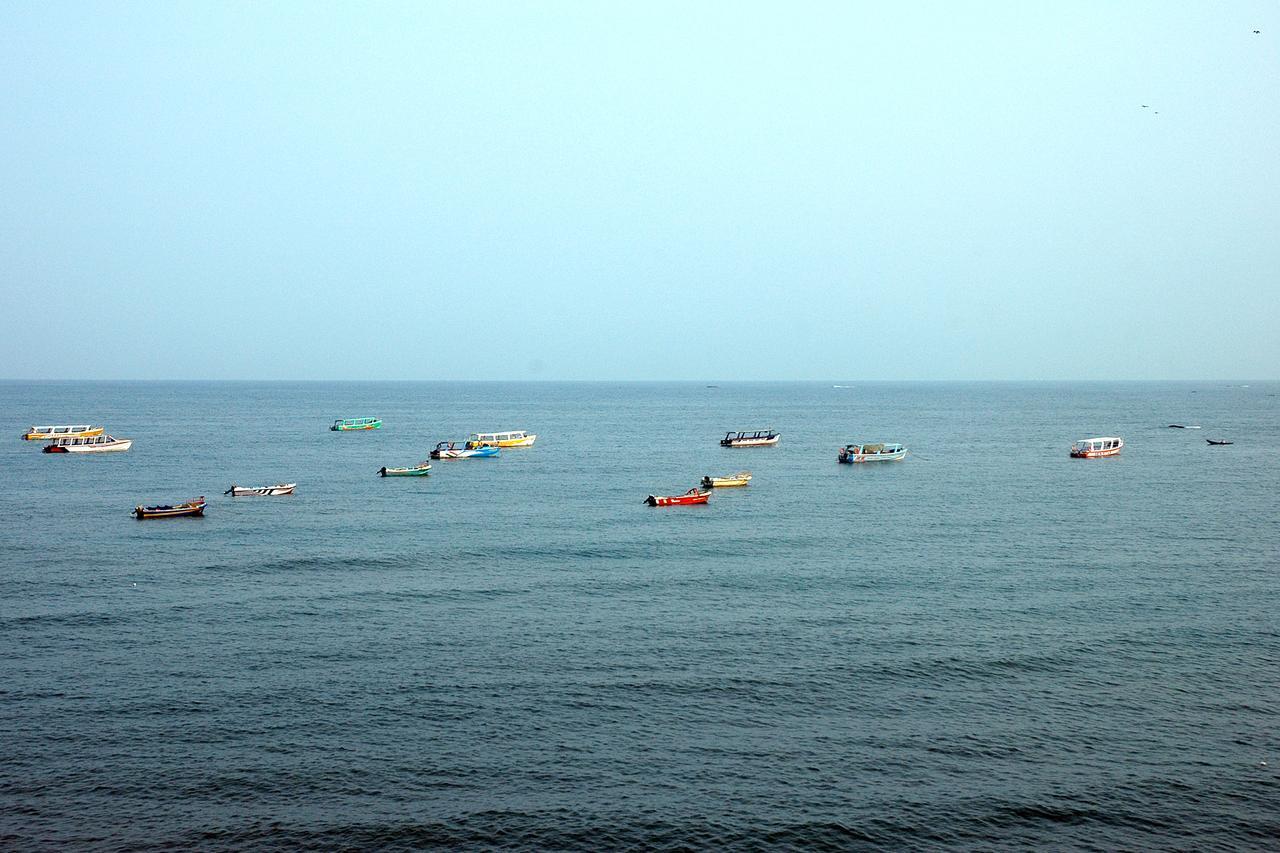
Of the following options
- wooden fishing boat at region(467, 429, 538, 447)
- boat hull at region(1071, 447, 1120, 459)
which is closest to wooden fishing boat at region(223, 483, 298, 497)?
wooden fishing boat at region(467, 429, 538, 447)

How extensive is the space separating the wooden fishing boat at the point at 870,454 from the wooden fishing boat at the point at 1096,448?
88.2ft

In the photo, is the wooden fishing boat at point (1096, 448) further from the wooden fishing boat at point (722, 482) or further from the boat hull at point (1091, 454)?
the wooden fishing boat at point (722, 482)

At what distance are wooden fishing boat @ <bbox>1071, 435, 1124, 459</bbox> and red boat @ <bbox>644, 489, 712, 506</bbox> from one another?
73861mm

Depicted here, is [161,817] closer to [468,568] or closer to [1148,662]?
[468,568]

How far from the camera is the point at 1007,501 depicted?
11188 cm

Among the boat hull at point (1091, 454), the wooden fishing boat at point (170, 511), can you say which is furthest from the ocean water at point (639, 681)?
the boat hull at point (1091, 454)

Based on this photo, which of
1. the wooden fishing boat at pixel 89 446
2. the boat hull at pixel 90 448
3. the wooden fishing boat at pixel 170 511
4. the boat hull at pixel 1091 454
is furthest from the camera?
the wooden fishing boat at pixel 89 446

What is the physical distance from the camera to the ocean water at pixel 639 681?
38.7 m

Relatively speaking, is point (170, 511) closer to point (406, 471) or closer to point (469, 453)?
point (406, 471)

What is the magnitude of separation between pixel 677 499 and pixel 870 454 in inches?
2131

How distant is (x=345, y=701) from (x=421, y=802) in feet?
35.3

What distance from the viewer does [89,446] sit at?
162 m

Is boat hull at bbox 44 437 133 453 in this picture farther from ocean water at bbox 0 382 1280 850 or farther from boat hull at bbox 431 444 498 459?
ocean water at bbox 0 382 1280 850

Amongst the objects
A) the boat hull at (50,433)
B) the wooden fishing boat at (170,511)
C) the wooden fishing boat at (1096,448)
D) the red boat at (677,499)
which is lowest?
the wooden fishing boat at (170,511)
